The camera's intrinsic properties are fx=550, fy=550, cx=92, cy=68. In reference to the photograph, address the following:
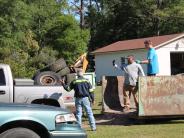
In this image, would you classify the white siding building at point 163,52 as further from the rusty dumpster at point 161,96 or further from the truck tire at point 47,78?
the rusty dumpster at point 161,96

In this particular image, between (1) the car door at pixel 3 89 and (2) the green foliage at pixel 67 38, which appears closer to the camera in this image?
(1) the car door at pixel 3 89

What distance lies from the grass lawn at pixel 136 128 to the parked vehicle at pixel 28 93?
1002 mm

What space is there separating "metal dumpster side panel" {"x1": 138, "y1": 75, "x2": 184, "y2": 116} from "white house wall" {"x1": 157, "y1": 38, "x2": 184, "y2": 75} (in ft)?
80.7

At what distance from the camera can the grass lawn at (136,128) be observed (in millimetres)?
12898

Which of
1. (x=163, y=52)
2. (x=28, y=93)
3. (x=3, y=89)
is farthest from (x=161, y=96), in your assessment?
(x=163, y=52)

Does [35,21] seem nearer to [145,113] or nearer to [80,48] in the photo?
[80,48]

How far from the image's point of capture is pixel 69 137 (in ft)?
28.1

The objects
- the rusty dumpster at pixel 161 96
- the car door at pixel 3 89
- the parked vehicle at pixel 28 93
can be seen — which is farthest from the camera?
the rusty dumpster at pixel 161 96

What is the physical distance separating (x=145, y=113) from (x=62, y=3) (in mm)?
42221

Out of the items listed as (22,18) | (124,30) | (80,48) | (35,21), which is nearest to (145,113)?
(22,18)

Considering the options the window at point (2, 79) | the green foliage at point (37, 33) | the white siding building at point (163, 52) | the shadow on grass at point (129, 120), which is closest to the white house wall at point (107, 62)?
the white siding building at point (163, 52)

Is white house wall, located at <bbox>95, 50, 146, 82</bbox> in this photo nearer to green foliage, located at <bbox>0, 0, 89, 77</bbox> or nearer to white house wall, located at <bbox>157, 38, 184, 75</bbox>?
green foliage, located at <bbox>0, 0, 89, 77</bbox>

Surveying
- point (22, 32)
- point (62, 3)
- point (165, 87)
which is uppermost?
point (62, 3)

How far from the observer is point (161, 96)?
49.7 feet
